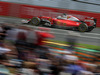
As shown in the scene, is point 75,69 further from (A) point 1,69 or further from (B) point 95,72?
(A) point 1,69

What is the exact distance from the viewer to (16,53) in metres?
4.54

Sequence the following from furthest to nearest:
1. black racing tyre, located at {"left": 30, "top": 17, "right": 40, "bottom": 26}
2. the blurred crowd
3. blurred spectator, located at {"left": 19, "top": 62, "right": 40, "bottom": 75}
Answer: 1. black racing tyre, located at {"left": 30, "top": 17, "right": 40, "bottom": 26}
2. the blurred crowd
3. blurred spectator, located at {"left": 19, "top": 62, "right": 40, "bottom": 75}

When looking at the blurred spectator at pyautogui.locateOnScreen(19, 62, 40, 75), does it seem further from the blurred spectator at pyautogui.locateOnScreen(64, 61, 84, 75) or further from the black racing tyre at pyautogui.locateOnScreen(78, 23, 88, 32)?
the black racing tyre at pyautogui.locateOnScreen(78, 23, 88, 32)

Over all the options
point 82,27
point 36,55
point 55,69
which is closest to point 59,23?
point 82,27

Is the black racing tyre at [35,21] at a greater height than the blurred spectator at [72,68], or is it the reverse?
the black racing tyre at [35,21]

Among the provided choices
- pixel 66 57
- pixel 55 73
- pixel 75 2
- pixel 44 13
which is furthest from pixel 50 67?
pixel 75 2

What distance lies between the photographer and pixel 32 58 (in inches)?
157

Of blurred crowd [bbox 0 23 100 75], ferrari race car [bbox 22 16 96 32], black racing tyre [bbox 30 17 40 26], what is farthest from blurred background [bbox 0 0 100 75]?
black racing tyre [bbox 30 17 40 26]

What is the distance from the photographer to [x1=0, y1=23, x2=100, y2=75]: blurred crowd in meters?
3.62

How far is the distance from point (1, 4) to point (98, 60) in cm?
1066

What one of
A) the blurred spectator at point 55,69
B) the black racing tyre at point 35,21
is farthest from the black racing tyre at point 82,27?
the blurred spectator at point 55,69

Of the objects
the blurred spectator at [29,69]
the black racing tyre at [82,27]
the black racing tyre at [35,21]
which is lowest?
the black racing tyre at [82,27]

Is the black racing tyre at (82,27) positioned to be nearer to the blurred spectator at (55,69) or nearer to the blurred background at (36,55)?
the blurred background at (36,55)

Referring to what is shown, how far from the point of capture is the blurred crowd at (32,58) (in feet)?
11.9
